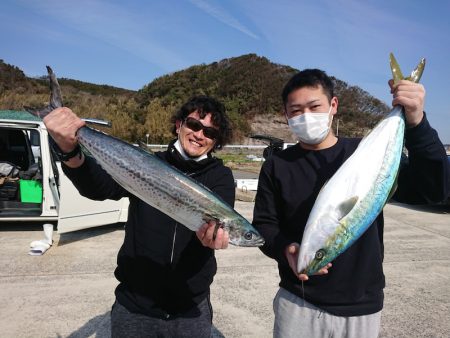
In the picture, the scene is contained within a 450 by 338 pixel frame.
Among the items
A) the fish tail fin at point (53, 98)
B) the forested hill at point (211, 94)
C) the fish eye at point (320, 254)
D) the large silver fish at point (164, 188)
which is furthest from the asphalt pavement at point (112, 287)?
the forested hill at point (211, 94)

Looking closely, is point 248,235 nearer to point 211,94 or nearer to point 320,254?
point 320,254

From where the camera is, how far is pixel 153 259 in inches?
84.2

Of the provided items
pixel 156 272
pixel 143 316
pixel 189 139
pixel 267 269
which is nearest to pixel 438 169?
pixel 189 139

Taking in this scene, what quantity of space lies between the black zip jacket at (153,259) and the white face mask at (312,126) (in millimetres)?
947

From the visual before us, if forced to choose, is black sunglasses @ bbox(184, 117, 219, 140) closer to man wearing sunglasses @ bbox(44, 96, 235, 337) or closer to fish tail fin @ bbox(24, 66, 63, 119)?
man wearing sunglasses @ bbox(44, 96, 235, 337)

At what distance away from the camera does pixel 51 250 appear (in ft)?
20.1

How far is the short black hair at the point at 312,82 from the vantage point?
2.18 metres

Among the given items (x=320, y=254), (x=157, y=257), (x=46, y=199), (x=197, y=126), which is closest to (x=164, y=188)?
(x=157, y=257)

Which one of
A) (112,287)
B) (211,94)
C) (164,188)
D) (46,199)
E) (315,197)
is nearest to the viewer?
(164,188)

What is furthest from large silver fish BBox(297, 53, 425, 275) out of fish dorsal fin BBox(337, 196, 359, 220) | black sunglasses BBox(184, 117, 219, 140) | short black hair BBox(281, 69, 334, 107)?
black sunglasses BBox(184, 117, 219, 140)

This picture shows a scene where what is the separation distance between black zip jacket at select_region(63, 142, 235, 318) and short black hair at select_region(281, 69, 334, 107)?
1143mm

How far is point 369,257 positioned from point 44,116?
2.05 m

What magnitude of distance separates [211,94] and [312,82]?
65.3 metres

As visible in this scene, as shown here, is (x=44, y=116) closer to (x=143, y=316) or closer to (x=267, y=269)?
(x=143, y=316)
